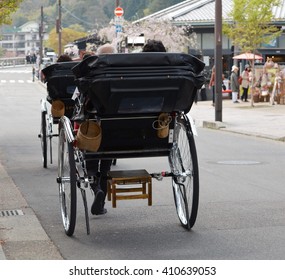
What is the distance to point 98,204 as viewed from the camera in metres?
8.85

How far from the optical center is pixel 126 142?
8.33 m

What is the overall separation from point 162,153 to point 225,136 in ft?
44.8

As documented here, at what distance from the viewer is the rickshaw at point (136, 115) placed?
7789mm

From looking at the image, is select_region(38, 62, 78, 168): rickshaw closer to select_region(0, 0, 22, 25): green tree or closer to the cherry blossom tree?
select_region(0, 0, 22, 25): green tree

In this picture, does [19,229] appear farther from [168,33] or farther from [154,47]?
Result: [168,33]

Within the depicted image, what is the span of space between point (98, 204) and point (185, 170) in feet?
3.62

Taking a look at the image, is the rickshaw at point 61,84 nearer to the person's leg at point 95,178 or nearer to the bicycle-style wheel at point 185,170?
the person's leg at point 95,178

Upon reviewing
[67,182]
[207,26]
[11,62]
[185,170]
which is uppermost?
[207,26]

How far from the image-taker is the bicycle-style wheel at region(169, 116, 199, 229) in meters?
8.02

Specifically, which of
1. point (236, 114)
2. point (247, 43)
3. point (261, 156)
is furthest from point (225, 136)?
point (247, 43)

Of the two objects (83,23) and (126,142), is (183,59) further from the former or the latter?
(83,23)

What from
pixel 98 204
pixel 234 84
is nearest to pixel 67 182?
pixel 98 204

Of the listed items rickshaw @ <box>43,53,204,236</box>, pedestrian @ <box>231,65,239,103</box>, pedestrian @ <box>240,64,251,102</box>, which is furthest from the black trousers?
pedestrian @ <box>240,64,251,102</box>

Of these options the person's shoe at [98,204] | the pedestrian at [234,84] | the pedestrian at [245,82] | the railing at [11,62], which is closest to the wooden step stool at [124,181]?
the person's shoe at [98,204]
